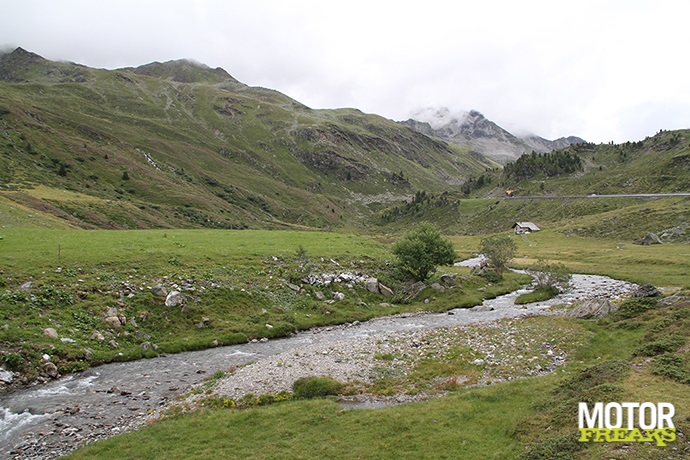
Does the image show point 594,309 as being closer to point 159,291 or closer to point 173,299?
point 173,299

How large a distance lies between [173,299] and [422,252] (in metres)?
35.1

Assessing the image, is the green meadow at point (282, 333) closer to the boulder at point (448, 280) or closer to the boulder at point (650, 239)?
the boulder at point (448, 280)

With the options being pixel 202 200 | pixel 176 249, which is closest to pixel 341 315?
pixel 176 249

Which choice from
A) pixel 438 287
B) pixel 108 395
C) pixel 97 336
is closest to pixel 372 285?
pixel 438 287

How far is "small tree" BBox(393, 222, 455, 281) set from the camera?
5678cm

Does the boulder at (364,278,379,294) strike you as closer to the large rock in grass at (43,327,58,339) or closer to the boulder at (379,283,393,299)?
the boulder at (379,283,393,299)

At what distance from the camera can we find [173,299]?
37.5m

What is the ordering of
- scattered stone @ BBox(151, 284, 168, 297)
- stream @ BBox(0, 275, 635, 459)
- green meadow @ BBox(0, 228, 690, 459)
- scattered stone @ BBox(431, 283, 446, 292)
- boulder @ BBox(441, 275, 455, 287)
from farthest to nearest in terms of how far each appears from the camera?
1. boulder @ BBox(441, 275, 455, 287)
2. scattered stone @ BBox(431, 283, 446, 292)
3. scattered stone @ BBox(151, 284, 168, 297)
4. stream @ BBox(0, 275, 635, 459)
5. green meadow @ BBox(0, 228, 690, 459)

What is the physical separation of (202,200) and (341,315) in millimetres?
119084

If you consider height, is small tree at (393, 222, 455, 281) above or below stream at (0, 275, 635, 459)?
above

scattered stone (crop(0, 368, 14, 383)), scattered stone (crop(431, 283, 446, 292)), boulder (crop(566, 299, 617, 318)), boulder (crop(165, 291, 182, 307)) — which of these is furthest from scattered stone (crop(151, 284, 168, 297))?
boulder (crop(566, 299, 617, 318))

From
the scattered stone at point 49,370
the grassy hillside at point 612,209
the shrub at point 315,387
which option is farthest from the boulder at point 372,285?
the grassy hillside at point 612,209

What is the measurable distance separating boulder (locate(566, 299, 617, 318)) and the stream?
14252mm

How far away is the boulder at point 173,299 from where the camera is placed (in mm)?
37103
